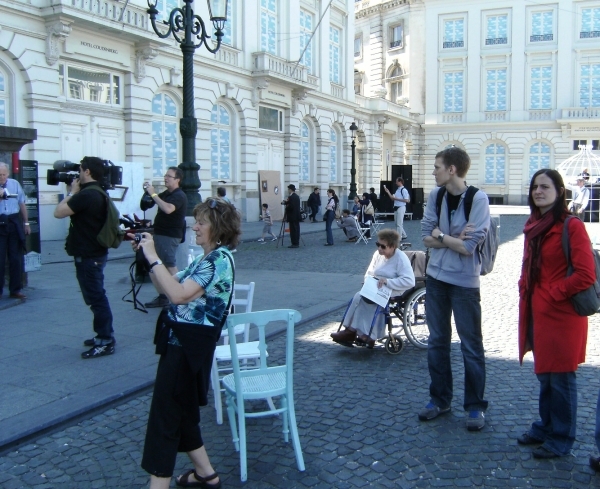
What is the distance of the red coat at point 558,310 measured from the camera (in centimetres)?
353

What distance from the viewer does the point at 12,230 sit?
796 centimetres

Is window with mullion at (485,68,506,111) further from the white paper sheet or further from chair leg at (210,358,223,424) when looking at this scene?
chair leg at (210,358,223,424)

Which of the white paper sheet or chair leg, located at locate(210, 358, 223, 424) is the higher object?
the white paper sheet

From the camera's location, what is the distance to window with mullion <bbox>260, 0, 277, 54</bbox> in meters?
26.1

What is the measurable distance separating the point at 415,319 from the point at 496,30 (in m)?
39.9

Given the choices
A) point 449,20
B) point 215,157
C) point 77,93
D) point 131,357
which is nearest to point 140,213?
point 77,93

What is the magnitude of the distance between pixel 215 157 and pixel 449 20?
25.4 meters

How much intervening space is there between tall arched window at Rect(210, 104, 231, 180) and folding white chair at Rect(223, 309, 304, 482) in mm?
20712

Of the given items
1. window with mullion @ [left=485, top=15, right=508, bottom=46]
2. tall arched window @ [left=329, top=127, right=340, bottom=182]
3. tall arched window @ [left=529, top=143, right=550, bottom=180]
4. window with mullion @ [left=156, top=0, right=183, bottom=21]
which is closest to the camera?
window with mullion @ [left=156, top=0, right=183, bottom=21]

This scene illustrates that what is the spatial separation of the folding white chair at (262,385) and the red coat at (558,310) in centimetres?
147

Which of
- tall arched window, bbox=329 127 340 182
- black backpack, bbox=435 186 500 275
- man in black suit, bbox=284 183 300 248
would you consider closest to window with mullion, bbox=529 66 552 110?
tall arched window, bbox=329 127 340 182

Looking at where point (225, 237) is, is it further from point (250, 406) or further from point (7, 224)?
point (7, 224)

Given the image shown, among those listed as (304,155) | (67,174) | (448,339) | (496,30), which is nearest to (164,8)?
(304,155)

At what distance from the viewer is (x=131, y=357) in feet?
18.7
